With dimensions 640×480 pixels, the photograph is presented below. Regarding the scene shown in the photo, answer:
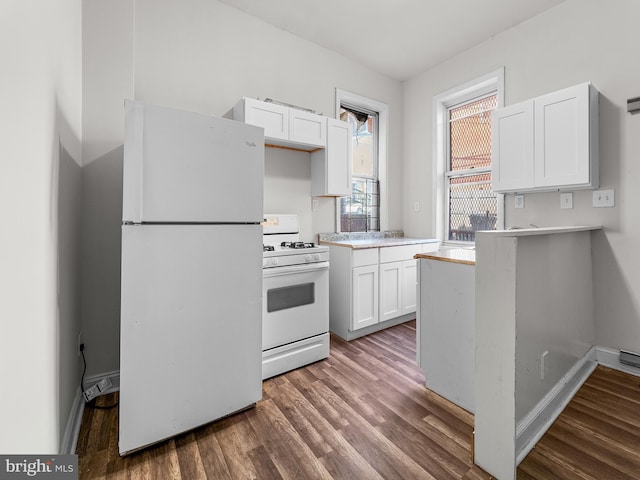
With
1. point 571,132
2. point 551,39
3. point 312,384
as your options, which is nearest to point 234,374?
point 312,384

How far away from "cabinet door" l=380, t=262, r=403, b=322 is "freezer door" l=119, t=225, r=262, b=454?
1.53 meters

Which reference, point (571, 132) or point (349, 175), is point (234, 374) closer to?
point (349, 175)

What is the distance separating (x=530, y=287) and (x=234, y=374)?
5.22 ft

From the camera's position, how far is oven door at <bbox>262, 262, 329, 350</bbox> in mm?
2068

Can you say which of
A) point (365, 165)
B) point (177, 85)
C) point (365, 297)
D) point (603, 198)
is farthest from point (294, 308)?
point (603, 198)

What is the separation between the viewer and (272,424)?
5.24ft

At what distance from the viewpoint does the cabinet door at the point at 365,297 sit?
8.84 ft

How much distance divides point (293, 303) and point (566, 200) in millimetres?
2425

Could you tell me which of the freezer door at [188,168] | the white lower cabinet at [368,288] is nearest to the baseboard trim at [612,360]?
the white lower cabinet at [368,288]

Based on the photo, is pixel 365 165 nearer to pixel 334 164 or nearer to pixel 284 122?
pixel 334 164

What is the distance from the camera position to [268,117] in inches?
97.8

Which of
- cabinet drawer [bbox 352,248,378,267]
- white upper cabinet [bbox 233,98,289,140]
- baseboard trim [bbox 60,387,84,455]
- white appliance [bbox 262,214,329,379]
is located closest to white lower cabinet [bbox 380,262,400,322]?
cabinet drawer [bbox 352,248,378,267]

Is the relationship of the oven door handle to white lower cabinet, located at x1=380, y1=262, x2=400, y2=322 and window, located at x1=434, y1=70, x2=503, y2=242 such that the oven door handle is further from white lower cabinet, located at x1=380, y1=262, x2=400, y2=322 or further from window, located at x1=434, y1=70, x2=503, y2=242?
window, located at x1=434, y1=70, x2=503, y2=242

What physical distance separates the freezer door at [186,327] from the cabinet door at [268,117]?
46.8 inches
